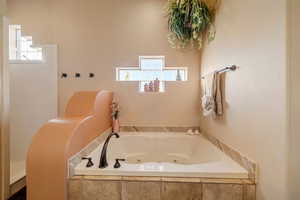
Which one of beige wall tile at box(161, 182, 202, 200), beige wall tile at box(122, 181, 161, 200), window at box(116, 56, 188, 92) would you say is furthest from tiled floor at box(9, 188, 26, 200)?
window at box(116, 56, 188, 92)

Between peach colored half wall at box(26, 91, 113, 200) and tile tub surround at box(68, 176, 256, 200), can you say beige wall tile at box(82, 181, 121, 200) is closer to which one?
tile tub surround at box(68, 176, 256, 200)

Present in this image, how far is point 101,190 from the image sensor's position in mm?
1591

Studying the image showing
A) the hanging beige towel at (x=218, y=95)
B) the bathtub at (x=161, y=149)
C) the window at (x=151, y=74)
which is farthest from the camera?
the window at (x=151, y=74)

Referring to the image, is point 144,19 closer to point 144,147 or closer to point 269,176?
point 144,147

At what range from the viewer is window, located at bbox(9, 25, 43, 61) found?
322cm

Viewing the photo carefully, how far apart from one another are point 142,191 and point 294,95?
1205 millimetres

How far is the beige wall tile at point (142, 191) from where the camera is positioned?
5.12 ft

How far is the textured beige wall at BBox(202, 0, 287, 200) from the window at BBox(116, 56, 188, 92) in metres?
1.23

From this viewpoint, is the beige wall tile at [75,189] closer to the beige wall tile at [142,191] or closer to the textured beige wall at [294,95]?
the beige wall tile at [142,191]

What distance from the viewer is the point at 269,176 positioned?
1.29m

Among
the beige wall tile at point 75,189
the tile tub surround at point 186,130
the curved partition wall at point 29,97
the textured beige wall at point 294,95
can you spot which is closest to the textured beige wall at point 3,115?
the tile tub surround at point 186,130

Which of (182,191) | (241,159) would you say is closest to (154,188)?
(182,191)

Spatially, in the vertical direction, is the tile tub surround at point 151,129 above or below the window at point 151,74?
below

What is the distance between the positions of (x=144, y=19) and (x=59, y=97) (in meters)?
1.80
